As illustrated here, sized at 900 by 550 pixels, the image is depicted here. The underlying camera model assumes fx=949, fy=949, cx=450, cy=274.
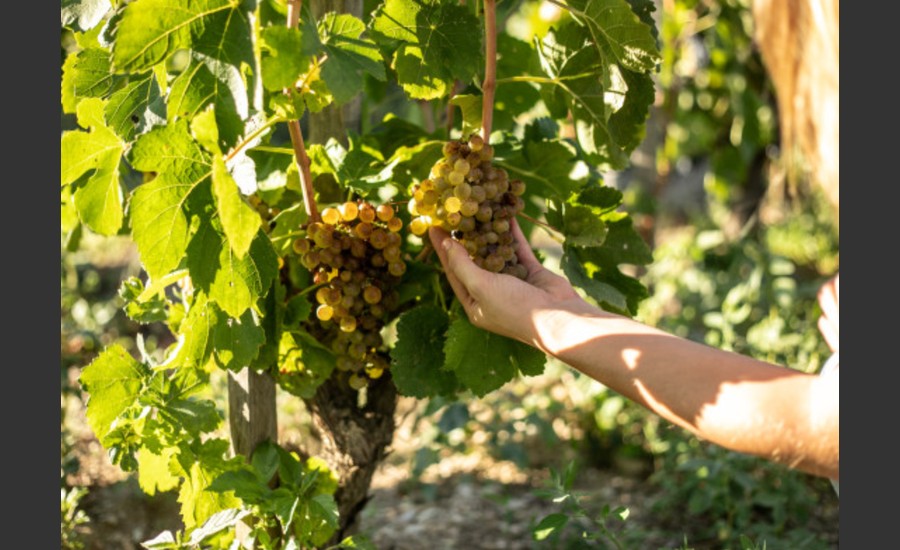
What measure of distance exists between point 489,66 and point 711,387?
539 mm

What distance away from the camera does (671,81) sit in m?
3.69

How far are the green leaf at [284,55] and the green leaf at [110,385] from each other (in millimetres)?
533

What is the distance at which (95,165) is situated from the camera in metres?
1.31

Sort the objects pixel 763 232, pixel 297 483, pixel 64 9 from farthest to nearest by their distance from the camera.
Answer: pixel 763 232 < pixel 297 483 < pixel 64 9

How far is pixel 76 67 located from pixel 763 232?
3521 millimetres

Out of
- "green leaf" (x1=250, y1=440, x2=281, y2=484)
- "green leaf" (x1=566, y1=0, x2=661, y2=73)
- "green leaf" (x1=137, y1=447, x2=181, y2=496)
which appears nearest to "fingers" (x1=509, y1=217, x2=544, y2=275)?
"green leaf" (x1=566, y1=0, x2=661, y2=73)

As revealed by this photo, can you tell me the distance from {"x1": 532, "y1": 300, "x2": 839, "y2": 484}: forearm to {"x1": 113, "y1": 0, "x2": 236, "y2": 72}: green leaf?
58 cm

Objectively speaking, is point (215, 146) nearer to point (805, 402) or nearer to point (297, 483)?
point (297, 483)

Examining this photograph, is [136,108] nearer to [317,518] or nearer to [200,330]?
[200,330]

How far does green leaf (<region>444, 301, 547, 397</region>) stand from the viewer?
139cm

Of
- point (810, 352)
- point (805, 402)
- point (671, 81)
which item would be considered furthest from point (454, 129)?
point (671, 81)

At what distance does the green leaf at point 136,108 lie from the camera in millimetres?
1277

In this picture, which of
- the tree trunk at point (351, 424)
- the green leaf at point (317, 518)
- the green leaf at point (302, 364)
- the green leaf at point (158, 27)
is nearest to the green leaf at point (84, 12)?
the green leaf at point (158, 27)

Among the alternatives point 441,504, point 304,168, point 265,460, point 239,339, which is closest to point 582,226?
point 304,168
